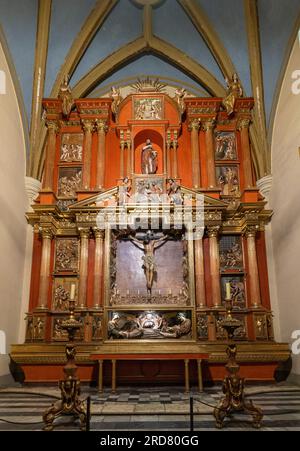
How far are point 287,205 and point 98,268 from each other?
5305mm

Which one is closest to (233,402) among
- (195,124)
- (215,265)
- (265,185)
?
(215,265)

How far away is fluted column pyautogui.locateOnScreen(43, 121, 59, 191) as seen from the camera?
37.5ft

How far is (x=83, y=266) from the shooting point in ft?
34.8

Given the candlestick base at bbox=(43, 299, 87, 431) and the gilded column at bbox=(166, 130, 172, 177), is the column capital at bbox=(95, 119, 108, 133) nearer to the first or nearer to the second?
the gilded column at bbox=(166, 130, 172, 177)

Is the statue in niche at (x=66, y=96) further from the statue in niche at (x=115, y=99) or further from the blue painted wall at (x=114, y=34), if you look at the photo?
the statue in niche at (x=115, y=99)

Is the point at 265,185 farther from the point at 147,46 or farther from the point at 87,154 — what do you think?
the point at 147,46

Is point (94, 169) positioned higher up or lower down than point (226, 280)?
higher up

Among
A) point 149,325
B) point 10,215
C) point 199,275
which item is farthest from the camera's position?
point 199,275

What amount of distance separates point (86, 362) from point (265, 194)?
692cm

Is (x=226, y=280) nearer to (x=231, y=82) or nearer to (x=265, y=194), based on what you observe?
(x=265, y=194)

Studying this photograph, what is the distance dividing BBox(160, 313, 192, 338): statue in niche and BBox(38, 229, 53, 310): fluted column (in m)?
3.27

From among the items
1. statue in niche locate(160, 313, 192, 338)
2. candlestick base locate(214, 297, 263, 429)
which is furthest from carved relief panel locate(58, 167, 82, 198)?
candlestick base locate(214, 297, 263, 429)

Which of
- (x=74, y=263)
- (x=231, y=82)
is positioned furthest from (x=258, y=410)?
(x=231, y=82)
